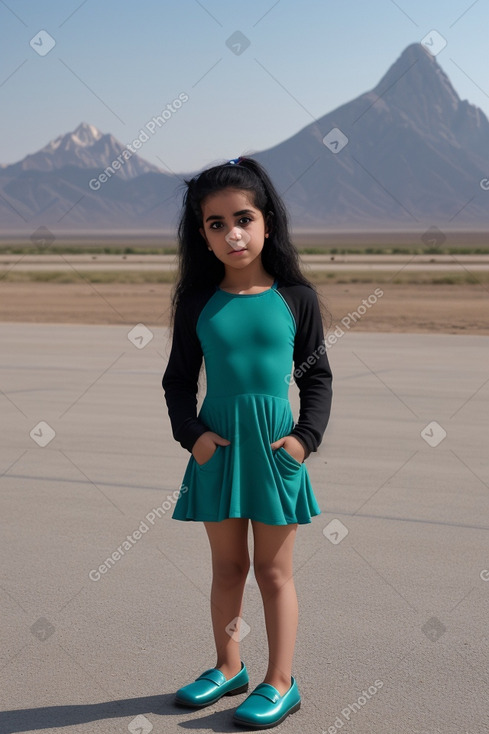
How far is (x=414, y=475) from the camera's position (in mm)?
7008

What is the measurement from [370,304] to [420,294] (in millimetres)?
5823

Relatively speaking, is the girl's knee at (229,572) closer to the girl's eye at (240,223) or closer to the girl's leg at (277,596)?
the girl's leg at (277,596)

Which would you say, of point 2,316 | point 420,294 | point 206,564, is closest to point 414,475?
point 206,564

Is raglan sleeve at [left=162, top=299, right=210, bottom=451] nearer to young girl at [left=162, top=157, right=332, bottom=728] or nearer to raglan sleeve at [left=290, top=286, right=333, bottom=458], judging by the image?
young girl at [left=162, top=157, right=332, bottom=728]

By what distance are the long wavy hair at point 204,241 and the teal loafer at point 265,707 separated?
1350 mm

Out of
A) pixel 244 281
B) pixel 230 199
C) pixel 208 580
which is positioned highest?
pixel 230 199

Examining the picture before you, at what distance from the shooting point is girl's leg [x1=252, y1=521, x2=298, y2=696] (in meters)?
3.39

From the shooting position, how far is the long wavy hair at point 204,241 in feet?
11.2

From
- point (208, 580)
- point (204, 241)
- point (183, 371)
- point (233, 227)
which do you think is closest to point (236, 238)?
point (233, 227)

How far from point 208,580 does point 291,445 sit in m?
1.67

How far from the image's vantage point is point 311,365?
3.52 metres

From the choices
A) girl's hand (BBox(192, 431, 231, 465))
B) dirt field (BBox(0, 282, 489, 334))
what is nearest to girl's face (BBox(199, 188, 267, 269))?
girl's hand (BBox(192, 431, 231, 465))

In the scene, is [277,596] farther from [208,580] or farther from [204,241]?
[208,580]

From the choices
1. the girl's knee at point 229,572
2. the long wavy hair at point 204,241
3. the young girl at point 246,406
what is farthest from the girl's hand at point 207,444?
the long wavy hair at point 204,241
